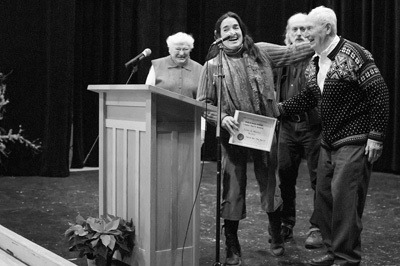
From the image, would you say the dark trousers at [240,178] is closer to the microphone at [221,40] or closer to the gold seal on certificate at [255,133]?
the gold seal on certificate at [255,133]

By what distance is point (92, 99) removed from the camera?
300 inches

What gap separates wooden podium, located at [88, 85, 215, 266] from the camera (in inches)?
115

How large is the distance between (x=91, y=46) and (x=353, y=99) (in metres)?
4.98

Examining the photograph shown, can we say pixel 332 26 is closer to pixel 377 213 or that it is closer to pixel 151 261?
pixel 151 261

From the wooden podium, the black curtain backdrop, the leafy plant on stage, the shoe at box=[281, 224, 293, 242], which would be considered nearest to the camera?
the wooden podium

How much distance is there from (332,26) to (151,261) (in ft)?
5.05

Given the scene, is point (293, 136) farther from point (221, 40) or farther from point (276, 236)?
point (221, 40)

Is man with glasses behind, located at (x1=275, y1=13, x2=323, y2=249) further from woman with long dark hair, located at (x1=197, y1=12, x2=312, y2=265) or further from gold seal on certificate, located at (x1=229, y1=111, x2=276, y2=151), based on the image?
gold seal on certificate, located at (x1=229, y1=111, x2=276, y2=151)

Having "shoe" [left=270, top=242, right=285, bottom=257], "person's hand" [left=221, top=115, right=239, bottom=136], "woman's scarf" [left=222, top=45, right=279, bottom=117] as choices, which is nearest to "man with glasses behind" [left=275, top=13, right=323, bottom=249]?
"shoe" [left=270, top=242, right=285, bottom=257]

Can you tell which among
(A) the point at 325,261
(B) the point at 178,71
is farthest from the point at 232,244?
(B) the point at 178,71

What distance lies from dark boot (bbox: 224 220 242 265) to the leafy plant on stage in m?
3.89

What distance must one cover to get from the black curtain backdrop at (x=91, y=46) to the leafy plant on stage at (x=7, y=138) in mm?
80

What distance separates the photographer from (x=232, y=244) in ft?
11.6

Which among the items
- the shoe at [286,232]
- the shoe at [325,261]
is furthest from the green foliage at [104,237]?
the shoe at [286,232]
